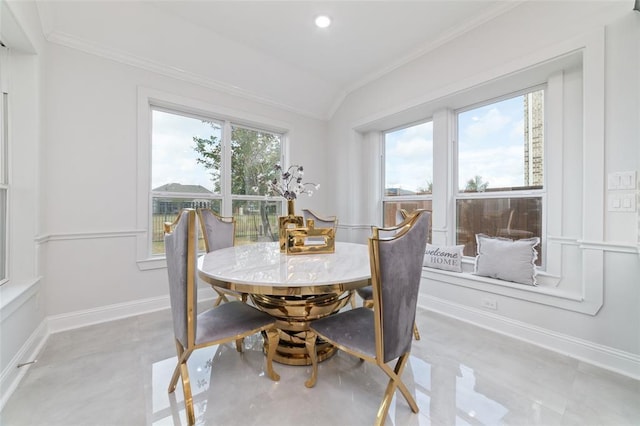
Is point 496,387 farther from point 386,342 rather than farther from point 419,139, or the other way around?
point 419,139

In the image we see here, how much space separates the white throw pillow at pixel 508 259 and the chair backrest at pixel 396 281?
1618mm

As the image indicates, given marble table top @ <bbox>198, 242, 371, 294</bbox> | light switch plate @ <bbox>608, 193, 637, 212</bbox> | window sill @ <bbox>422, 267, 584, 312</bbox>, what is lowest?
window sill @ <bbox>422, 267, 584, 312</bbox>

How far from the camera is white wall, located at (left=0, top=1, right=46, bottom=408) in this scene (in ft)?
5.97

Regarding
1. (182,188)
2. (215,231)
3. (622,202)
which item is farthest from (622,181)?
(182,188)

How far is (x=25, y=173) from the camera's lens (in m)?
1.98

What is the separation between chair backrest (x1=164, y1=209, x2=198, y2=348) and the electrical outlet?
2.48m

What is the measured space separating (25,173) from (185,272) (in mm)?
1825

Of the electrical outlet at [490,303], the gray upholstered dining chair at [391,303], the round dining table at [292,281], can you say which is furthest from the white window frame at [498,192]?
the gray upholstered dining chair at [391,303]

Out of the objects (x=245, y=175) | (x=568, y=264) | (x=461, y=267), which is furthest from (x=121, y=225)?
(x=568, y=264)

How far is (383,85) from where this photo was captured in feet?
11.1

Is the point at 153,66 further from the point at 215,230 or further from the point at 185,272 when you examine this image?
the point at 185,272

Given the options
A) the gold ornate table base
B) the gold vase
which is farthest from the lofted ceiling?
the gold ornate table base

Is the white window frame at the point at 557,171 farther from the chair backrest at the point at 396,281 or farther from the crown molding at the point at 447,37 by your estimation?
the chair backrest at the point at 396,281

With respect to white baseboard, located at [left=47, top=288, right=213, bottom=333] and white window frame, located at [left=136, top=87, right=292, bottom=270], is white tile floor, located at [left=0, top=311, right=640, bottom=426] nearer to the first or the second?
white baseboard, located at [left=47, top=288, right=213, bottom=333]
